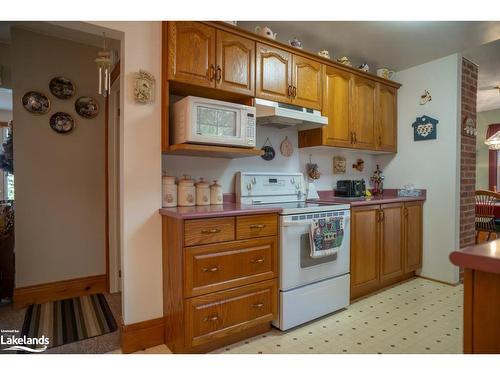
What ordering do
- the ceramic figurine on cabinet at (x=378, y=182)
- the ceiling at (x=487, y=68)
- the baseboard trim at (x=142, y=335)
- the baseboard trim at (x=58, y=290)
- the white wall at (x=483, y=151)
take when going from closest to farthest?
the baseboard trim at (x=142, y=335) → the baseboard trim at (x=58, y=290) → the ceiling at (x=487, y=68) → the ceramic figurine on cabinet at (x=378, y=182) → the white wall at (x=483, y=151)

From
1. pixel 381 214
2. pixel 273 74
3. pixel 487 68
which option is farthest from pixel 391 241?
pixel 487 68

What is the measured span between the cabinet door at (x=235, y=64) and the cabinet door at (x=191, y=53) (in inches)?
2.5

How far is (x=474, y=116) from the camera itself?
10.6 feet

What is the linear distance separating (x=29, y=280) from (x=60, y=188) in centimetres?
82

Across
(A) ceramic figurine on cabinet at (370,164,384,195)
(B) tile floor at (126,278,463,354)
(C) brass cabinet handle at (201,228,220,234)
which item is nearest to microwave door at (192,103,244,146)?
(C) brass cabinet handle at (201,228,220,234)

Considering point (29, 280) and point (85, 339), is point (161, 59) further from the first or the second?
point (29, 280)

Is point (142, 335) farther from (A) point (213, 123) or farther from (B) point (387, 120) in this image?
(B) point (387, 120)

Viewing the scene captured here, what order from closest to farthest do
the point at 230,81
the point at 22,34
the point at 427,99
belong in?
the point at 230,81, the point at 22,34, the point at 427,99

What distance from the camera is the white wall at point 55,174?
2490 millimetres

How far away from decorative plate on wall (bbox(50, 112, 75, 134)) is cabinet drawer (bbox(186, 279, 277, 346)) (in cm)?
202

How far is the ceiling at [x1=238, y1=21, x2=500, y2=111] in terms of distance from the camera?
247 cm

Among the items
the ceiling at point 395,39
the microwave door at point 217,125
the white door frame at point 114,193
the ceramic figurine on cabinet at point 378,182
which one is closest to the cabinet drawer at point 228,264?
the microwave door at point 217,125

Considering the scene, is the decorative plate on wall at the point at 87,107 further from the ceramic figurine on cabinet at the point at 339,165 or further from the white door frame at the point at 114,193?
the ceramic figurine on cabinet at the point at 339,165

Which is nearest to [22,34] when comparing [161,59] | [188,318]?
[161,59]
